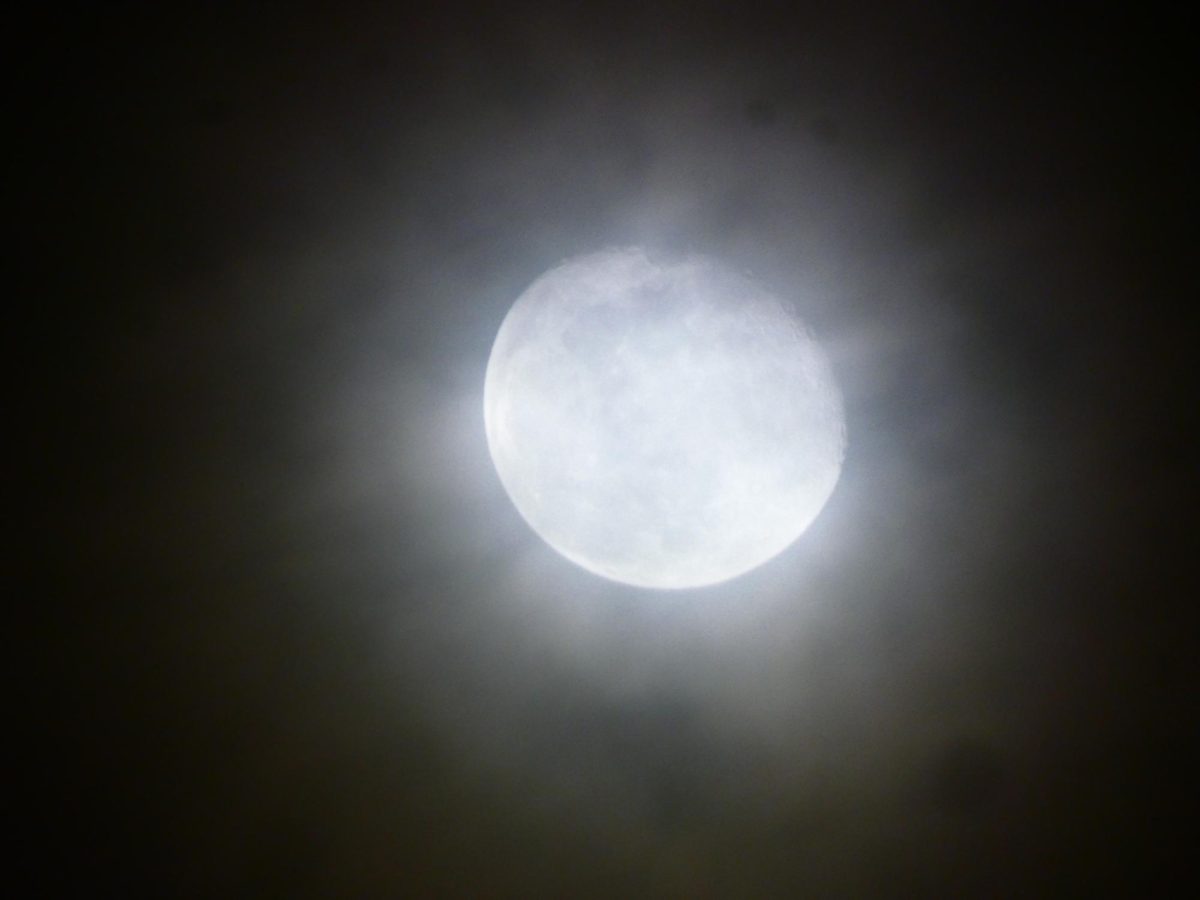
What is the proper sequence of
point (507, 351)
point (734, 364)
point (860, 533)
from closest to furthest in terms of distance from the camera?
1. point (734, 364)
2. point (507, 351)
3. point (860, 533)

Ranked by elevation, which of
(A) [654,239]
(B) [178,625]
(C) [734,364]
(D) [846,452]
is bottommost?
(B) [178,625]

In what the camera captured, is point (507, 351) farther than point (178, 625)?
No

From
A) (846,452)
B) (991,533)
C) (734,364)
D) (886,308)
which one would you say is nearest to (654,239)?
(734,364)

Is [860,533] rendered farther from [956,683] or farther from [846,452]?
[956,683]

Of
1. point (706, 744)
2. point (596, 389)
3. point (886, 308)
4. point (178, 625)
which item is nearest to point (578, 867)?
point (706, 744)

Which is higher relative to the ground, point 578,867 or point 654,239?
point 654,239

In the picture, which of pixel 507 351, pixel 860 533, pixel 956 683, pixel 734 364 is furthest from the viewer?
pixel 956 683

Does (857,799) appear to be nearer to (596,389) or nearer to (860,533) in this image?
(860,533)
